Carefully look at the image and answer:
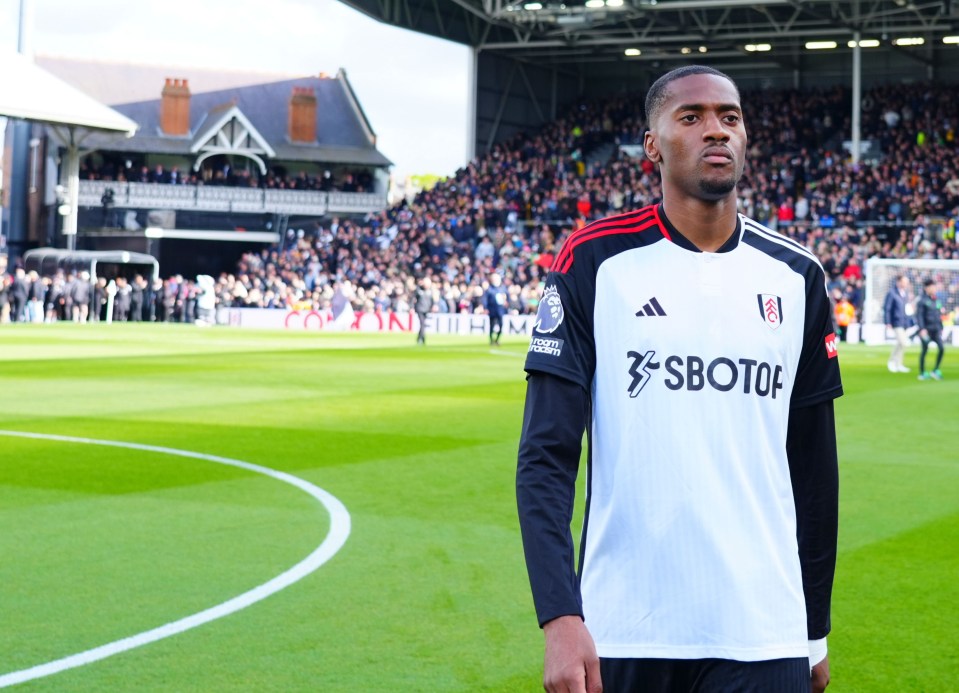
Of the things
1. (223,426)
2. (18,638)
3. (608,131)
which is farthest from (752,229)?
(608,131)

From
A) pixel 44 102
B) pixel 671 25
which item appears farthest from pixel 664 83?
pixel 671 25

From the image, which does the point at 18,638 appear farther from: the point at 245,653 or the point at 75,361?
the point at 75,361

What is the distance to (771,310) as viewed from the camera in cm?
322

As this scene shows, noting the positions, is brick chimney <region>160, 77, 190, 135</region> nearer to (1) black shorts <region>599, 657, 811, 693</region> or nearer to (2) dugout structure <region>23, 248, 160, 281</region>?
(2) dugout structure <region>23, 248, 160, 281</region>

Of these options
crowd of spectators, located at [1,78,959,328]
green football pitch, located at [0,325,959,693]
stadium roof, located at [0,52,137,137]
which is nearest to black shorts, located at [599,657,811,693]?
green football pitch, located at [0,325,959,693]

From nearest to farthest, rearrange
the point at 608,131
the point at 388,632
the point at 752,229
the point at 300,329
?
the point at 752,229
the point at 388,632
the point at 300,329
the point at 608,131

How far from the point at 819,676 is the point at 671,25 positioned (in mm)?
54789

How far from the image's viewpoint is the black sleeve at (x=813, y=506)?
3.34 metres

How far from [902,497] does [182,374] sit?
15612 millimetres

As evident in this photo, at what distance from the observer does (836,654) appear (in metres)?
6.70

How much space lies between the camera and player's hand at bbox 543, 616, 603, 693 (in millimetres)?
2781

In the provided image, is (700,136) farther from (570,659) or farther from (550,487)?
(570,659)

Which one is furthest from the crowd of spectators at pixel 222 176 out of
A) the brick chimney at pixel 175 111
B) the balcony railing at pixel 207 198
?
the brick chimney at pixel 175 111

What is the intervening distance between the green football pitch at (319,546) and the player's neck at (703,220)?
10.7ft
